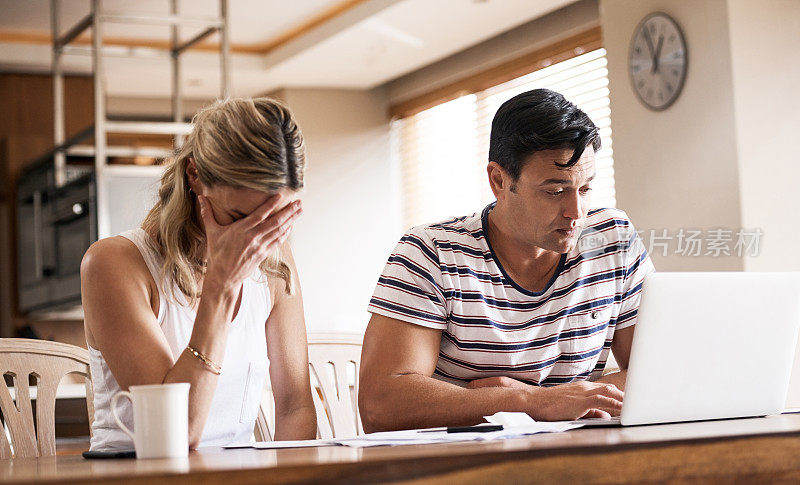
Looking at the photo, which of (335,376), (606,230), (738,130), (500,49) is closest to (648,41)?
(738,130)

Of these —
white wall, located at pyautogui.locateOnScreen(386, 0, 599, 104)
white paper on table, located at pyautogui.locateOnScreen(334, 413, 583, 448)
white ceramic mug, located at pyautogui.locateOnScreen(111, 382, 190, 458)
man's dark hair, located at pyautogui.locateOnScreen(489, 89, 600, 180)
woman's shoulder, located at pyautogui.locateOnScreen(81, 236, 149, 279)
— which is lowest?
white paper on table, located at pyautogui.locateOnScreen(334, 413, 583, 448)

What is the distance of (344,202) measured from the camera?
6.80 metres

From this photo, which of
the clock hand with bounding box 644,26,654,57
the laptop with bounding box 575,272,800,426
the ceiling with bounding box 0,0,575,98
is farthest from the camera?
the ceiling with bounding box 0,0,575,98

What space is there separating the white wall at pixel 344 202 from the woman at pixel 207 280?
15.9 feet

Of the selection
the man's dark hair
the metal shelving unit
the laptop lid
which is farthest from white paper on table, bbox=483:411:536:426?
the metal shelving unit

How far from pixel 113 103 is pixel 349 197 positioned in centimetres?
177

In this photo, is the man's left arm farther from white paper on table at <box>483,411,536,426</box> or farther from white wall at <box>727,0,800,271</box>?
white wall at <box>727,0,800,271</box>

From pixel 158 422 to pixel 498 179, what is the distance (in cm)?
97

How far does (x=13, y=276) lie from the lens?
5992 millimetres

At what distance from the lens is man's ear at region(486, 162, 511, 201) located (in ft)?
6.43

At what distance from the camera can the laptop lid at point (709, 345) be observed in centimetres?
141

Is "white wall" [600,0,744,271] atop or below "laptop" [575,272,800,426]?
atop

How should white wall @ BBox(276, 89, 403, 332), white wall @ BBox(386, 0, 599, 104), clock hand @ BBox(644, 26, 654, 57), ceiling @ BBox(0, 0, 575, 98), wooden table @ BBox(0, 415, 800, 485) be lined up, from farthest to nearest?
white wall @ BBox(276, 89, 403, 332) < ceiling @ BBox(0, 0, 575, 98) < white wall @ BBox(386, 0, 599, 104) < clock hand @ BBox(644, 26, 654, 57) < wooden table @ BBox(0, 415, 800, 485)

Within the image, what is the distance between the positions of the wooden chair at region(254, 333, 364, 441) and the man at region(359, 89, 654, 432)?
0.30 metres
